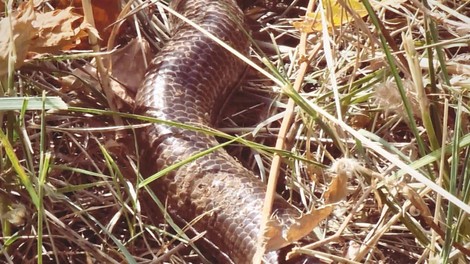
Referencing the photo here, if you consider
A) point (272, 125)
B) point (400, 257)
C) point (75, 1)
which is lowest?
point (400, 257)

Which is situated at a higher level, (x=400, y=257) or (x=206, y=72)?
(x=206, y=72)

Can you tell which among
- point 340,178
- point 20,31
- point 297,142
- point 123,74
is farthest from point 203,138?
point 340,178

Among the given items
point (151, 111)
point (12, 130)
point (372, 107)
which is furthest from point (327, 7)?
point (12, 130)

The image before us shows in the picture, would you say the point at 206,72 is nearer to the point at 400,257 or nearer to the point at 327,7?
the point at 327,7

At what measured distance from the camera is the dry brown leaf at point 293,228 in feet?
5.00

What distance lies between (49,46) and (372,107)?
0.84 m

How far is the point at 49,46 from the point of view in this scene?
80.8 inches

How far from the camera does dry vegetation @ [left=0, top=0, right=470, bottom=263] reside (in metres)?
1.62

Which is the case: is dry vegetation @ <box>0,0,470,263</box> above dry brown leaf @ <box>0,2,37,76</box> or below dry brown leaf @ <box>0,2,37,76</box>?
below

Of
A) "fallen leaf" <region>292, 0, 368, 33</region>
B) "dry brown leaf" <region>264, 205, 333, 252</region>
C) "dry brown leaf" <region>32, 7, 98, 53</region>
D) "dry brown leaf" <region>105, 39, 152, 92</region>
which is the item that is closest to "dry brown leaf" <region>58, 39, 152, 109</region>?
"dry brown leaf" <region>105, 39, 152, 92</region>

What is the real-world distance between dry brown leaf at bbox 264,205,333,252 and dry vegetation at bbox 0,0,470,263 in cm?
3

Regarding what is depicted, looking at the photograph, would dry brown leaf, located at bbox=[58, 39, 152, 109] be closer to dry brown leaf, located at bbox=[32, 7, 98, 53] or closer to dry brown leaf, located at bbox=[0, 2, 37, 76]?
dry brown leaf, located at bbox=[32, 7, 98, 53]

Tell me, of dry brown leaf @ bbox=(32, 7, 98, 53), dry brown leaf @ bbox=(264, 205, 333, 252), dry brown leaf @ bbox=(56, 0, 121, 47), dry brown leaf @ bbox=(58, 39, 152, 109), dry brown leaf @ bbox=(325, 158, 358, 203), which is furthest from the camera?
dry brown leaf @ bbox=(56, 0, 121, 47)

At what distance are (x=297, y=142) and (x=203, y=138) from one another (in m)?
0.26
